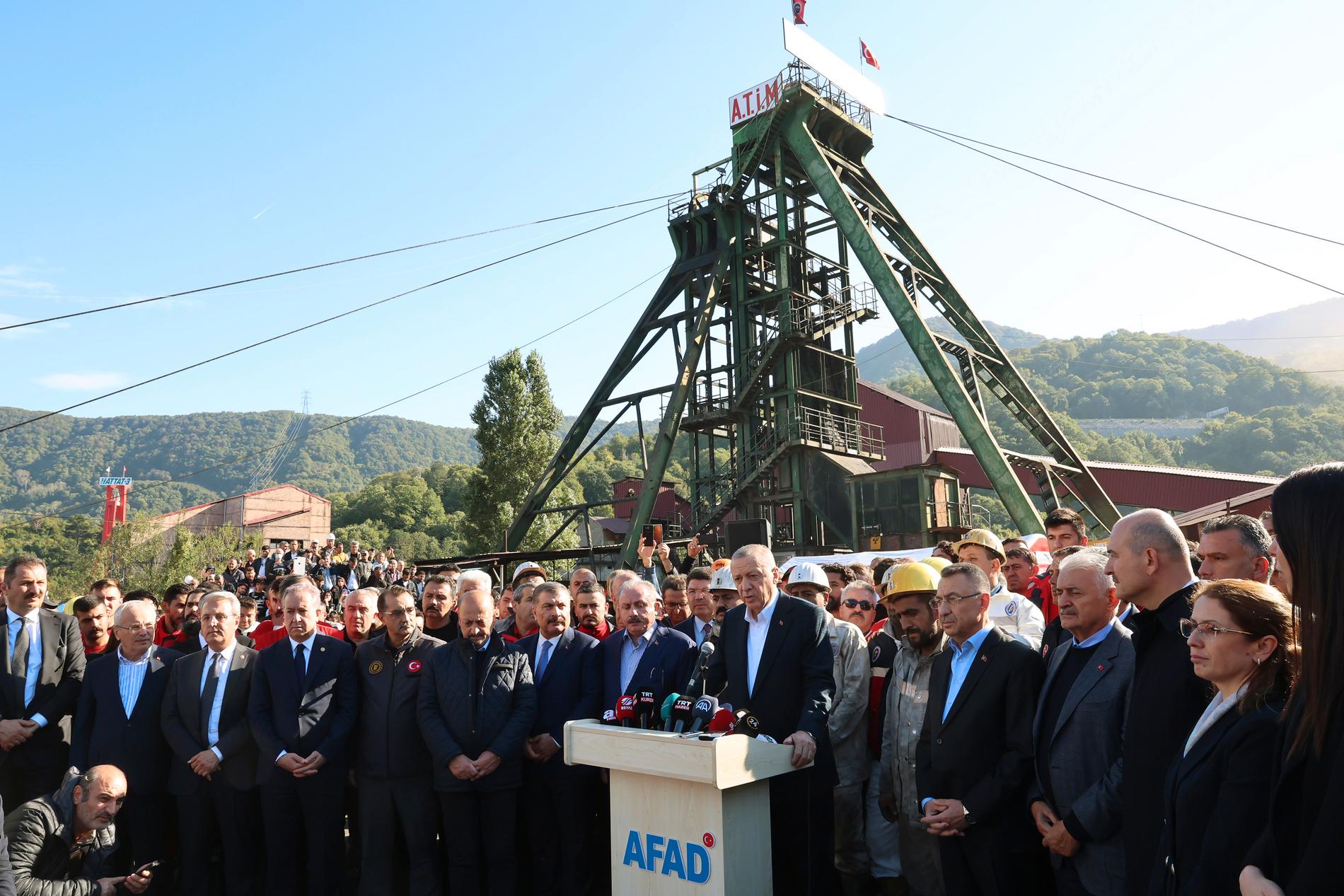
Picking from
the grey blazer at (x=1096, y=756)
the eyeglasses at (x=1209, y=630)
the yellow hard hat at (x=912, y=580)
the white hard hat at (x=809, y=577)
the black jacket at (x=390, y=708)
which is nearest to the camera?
the eyeglasses at (x=1209, y=630)

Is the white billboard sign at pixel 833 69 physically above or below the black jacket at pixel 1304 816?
above

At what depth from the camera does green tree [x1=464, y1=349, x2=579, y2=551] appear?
36188 millimetres

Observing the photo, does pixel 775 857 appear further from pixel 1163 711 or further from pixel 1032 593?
pixel 1032 593

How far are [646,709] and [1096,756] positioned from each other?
2.03 meters

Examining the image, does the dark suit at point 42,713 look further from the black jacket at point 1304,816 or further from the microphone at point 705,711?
the black jacket at point 1304,816

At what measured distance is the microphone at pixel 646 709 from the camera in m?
4.27

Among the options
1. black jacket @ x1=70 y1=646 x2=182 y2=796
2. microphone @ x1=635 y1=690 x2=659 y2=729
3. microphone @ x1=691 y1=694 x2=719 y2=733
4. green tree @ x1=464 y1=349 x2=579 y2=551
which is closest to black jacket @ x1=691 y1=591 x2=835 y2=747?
microphone @ x1=635 y1=690 x2=659 y2=729

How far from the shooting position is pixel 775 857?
15.1ft

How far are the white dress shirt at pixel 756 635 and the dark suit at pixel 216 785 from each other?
3364mm

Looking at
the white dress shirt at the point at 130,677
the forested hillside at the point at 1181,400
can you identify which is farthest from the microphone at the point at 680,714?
the forested hillside at the point at 1181,400

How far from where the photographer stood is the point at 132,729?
5.66m

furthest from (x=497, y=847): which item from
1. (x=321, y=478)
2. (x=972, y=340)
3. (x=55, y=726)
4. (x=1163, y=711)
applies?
(x=321, y=478)

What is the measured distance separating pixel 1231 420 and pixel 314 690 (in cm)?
9355

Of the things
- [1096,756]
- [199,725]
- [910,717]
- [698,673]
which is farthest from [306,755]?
[1096,756]
